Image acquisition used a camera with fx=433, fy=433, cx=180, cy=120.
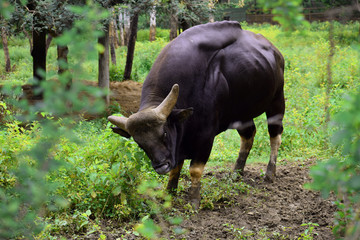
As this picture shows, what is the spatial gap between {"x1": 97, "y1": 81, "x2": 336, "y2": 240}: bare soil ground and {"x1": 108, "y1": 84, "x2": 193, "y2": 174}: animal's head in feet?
2.38

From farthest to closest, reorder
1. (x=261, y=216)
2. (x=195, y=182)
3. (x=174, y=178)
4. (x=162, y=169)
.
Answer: (x=174, y=178), (x=195, y=182), (x=261, y=216), (x=162, y=169)

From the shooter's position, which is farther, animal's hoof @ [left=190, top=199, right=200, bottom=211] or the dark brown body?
animal's hoof @ [left=190, top=199, right=200, bottom=211]

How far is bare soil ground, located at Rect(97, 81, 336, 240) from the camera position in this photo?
14.9 ft

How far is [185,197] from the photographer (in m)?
5.69

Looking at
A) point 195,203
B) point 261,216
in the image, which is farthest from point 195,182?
point 261,216

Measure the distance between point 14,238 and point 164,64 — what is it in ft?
8.43

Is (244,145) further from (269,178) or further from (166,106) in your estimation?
(166,106)

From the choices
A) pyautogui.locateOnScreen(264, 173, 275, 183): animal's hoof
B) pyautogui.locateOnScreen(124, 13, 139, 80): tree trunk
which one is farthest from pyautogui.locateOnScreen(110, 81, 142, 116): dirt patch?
pyautogui.locateOnScreen(264, 173, 275, 183): animal's hoof

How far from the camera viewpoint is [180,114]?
15.9ft

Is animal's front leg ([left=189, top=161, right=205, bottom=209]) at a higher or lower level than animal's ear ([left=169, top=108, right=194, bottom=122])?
lower

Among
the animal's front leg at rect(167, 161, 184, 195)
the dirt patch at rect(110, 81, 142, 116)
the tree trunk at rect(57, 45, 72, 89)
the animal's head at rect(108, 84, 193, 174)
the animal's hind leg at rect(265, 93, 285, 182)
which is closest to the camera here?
the tree trunk at rect(57, 45, 72, 89)

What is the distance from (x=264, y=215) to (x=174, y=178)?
1.23m

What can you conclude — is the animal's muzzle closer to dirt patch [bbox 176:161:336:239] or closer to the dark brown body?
the dark brown body

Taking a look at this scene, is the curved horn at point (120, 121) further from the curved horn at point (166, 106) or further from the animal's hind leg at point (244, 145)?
the animal's hind leg at point (244, 145)
